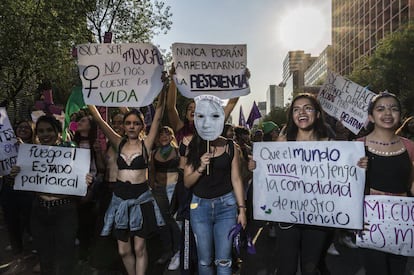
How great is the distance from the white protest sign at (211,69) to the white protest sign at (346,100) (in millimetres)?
2012

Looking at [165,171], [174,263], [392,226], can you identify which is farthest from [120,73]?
[392,226]


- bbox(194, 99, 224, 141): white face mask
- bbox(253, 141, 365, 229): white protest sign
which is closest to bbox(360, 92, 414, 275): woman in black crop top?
bbox(253, 141, 365, 229): white protest sign

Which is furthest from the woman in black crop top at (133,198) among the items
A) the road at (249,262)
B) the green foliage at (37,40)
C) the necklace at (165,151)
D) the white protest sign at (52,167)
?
the green foliage at (37,40)

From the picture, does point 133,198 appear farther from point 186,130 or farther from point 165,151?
point 165,151

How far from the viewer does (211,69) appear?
5375 mm

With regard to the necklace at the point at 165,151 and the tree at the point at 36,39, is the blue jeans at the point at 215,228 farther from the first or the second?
the tree at the point at 36,39

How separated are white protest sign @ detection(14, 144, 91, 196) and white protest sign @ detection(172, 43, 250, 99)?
152cm

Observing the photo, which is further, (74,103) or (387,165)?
(74,103)

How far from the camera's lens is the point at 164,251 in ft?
18.6

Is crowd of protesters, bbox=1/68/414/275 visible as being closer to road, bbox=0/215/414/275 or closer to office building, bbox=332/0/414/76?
road, bbox=0/215/414/275

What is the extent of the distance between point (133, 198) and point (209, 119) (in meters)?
1.11

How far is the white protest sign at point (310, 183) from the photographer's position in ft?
11.6

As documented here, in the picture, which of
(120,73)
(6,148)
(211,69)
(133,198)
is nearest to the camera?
(133,198)

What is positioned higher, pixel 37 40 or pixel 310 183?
pixel 37 40
